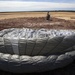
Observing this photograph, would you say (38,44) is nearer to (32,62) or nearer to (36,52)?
(36,52)

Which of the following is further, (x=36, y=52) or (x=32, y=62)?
(x=36, y=52)

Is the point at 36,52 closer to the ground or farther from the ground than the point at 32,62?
farther from the ground

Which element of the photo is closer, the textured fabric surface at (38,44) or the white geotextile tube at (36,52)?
the white geotextile tube at (36,52)

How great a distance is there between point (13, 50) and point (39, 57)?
424 millimetres

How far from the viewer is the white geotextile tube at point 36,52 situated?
297cm

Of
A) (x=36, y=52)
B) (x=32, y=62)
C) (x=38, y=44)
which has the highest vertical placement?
(x=38, y=44)

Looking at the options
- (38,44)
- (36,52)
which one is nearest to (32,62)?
(36,52)

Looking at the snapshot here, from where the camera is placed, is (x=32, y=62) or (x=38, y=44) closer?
(x=32, y=62)

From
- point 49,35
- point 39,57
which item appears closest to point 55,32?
point 49,35

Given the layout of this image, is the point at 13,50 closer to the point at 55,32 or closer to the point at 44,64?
the point at 44,64

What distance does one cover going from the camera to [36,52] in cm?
307

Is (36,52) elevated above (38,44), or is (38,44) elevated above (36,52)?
(38,44)

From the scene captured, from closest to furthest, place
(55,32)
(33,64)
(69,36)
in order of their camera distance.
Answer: (33,64), (69,36), (55,32)

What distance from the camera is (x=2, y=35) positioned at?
334cm
